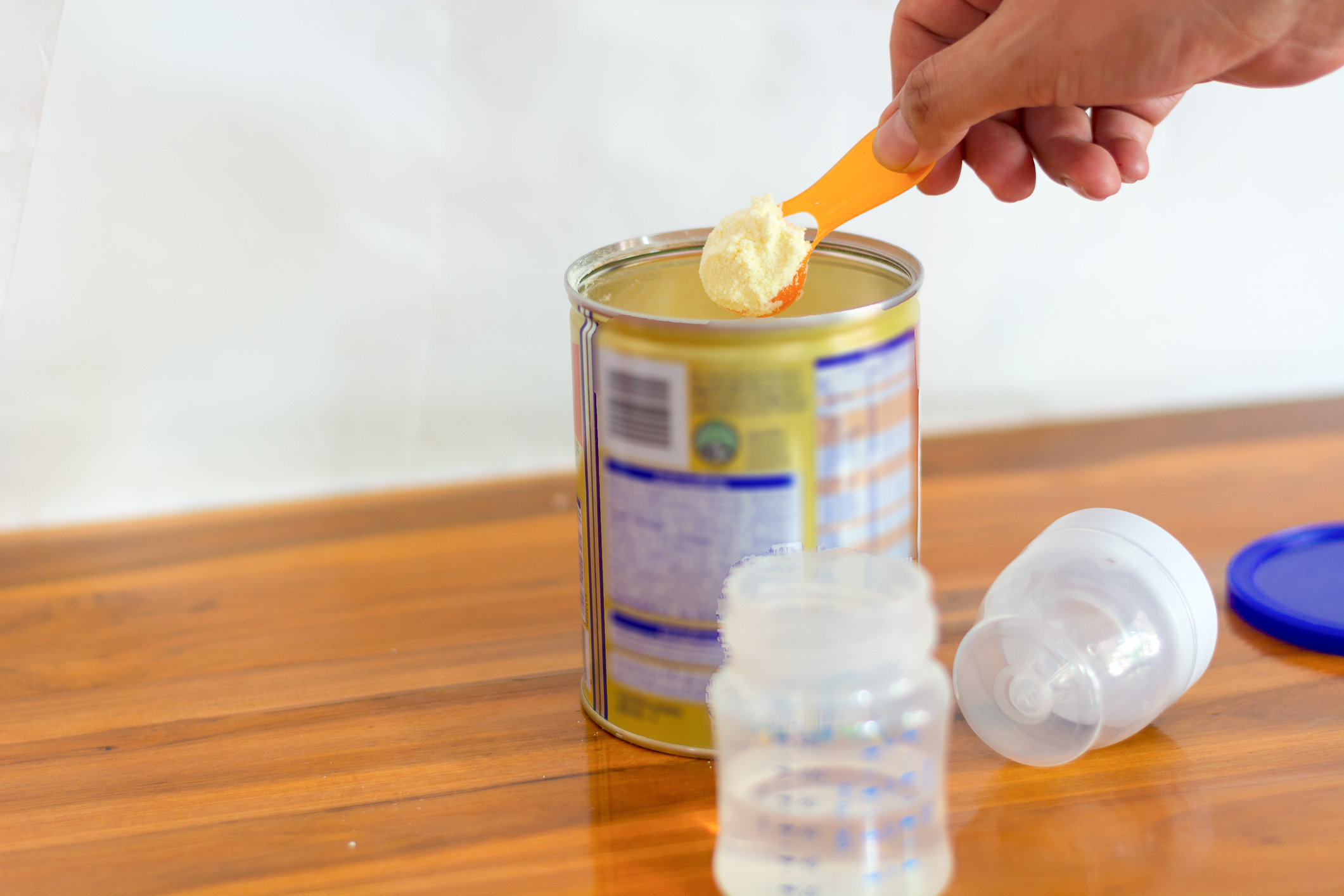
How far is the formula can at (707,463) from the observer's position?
24.1 inches

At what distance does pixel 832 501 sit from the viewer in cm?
64

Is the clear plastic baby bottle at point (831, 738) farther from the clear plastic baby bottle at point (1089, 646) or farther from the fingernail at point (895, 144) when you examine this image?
the fingernail at point (895, 144)

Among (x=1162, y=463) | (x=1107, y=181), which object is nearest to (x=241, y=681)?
(x=1107, y=181)

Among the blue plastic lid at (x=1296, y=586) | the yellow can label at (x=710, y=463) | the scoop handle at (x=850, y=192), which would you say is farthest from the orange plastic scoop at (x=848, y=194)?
the blue plastic lid at (x=1296, y=586)

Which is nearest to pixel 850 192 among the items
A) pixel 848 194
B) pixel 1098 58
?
pixel 848 194

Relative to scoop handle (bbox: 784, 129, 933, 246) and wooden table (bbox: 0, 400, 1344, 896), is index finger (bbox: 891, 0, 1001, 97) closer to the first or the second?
scoop handle (bbox: 784, 129, 933, 246)

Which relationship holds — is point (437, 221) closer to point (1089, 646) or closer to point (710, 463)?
point (710, 463)

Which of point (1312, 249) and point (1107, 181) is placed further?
point (1312, 249)

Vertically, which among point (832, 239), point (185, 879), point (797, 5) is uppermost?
point (797, 5)

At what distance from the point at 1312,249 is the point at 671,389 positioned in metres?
0.93

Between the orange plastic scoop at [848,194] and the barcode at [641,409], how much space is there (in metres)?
0.14

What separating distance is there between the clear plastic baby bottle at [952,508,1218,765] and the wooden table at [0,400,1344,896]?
26 millimetres

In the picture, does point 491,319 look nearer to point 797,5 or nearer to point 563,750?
point 797,5

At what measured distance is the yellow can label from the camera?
0.61 metres
